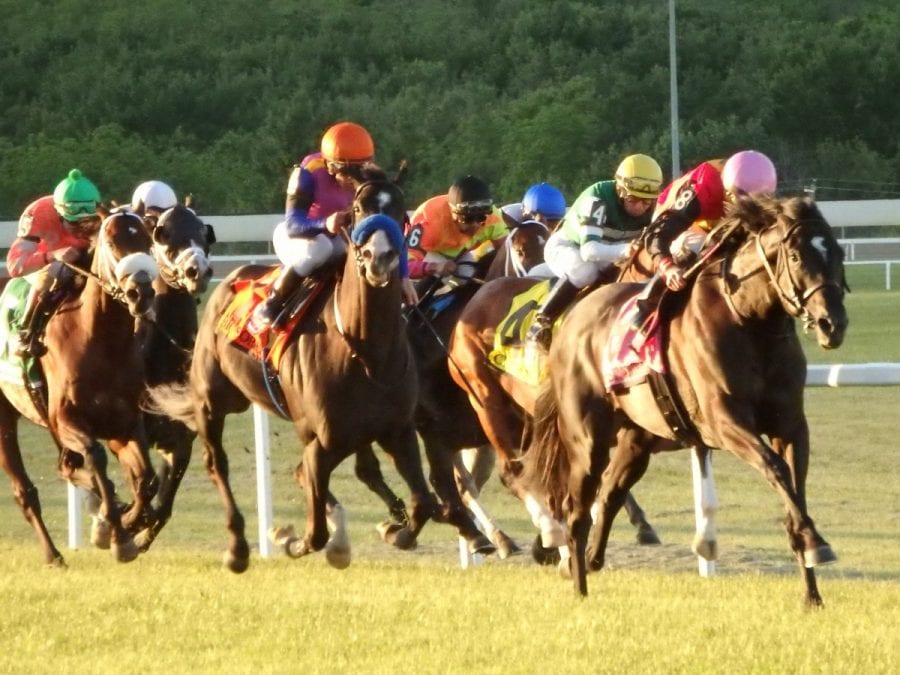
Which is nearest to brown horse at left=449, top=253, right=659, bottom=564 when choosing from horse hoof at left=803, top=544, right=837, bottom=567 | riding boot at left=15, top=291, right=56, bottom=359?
riding boot at left=15, top=291, right=56, bottom=359

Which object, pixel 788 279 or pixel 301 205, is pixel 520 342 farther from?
pixel 788 279

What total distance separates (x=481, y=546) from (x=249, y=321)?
1.42 meters

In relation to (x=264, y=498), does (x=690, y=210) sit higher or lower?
higher

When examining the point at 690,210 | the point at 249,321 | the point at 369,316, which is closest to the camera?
the point at 690,210

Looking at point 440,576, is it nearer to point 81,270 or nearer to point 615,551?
point 615,551

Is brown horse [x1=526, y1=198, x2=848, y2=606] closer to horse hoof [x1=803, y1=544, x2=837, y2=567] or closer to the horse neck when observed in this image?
horse hoof [x1=803, y1=544, x2=837, y2=567]

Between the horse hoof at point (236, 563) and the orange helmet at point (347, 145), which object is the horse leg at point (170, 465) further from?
the orange helmet at point (347, 145)

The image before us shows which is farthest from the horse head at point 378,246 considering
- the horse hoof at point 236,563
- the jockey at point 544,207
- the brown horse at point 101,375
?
the jockey at point 544,207

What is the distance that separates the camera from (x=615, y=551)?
9.17 m

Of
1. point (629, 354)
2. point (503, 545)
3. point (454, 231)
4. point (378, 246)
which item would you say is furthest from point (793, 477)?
point (454, 231)

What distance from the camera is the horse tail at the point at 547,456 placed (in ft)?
26.0

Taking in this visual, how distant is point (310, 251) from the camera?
8055 millimetres

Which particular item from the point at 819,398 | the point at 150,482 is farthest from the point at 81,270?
the point at 819,398

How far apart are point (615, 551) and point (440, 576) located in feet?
4.53
